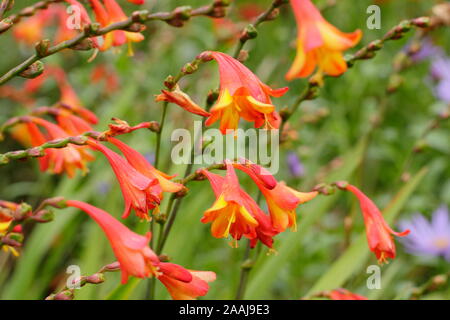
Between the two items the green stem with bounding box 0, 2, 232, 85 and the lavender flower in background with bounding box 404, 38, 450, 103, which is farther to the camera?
the lavender flower in background with bounding box 404, 38, 450, 103

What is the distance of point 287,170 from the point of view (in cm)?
331

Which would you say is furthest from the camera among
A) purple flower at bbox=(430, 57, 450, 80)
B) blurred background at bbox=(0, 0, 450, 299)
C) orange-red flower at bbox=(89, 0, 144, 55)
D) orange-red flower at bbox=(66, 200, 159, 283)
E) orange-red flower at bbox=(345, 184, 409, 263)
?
purple flower at bbox=(430, 57, 450, 80)

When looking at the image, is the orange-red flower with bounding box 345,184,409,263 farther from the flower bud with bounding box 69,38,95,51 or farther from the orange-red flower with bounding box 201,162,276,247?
the flower bud with bounding box 69,38,95,51

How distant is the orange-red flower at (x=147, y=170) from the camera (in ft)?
3.81

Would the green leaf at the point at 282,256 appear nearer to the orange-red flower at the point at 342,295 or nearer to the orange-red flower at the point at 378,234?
the orange-red flower at the point at 342,295

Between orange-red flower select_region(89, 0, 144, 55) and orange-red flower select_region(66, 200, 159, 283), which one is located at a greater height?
orange-red flower select_region(89, 0, 144, 55)

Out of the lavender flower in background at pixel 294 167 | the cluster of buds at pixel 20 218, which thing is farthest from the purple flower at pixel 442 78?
the cluster of buds at pixel 20 218

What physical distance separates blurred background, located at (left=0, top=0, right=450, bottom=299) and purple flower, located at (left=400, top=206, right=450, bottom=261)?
0.05m

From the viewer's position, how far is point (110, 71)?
3.86m

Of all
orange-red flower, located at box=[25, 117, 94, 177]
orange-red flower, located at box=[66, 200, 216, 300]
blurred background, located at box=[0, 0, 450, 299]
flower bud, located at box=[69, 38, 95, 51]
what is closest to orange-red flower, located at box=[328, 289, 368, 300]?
blurred background, located at box=[0, 0, 450, 299]

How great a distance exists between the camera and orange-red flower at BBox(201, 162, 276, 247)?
110 centimetres
